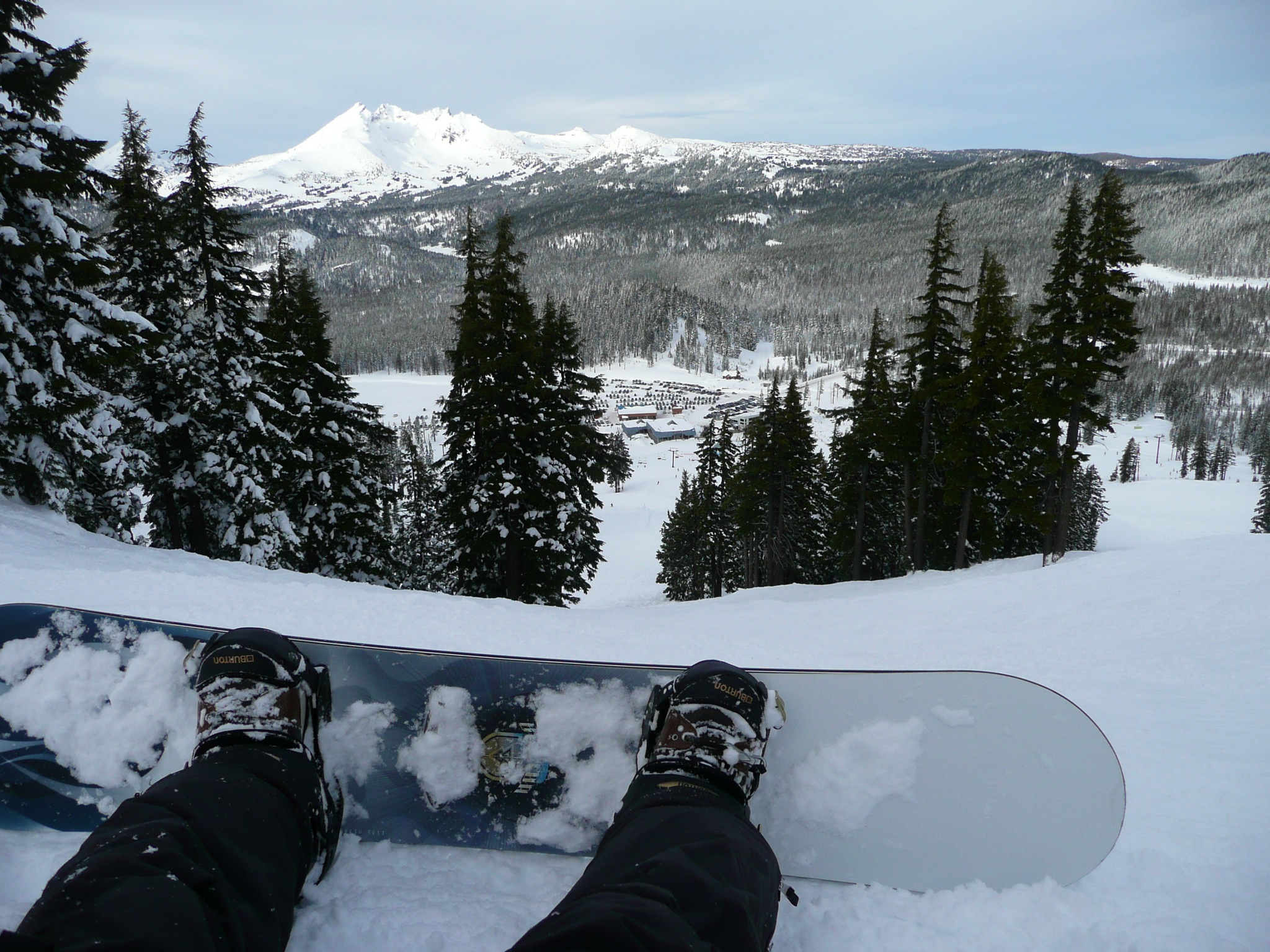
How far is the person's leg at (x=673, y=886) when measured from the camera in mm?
1586

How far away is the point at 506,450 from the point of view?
13023 millimetres

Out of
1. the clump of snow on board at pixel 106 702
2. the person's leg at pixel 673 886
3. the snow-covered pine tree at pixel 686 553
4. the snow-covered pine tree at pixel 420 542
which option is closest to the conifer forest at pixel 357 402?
the snow-covered pine tree at pixel 420 542

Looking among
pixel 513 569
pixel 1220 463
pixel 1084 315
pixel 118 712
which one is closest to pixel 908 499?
pixel 1084 315

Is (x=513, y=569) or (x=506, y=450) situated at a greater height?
(x=506, y=450)

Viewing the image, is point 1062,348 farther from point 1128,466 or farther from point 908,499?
point 1128,466

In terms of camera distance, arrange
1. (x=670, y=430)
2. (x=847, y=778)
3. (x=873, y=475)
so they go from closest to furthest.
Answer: (x=847, y=778)
(x=873, y=475)
(x=670, y=430)

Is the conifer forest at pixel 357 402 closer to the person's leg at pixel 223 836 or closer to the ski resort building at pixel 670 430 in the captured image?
the person's leg at pixel 223 836

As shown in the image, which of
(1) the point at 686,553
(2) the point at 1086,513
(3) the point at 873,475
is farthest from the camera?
(2) the point at 1086,513

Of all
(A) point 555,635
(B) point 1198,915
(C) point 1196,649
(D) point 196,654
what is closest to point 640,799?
(B) point 1198,915

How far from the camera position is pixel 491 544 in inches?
528

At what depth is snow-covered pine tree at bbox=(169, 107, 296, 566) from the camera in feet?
37.5

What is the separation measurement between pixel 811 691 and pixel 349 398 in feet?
47.6

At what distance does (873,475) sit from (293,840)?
21.8 metres

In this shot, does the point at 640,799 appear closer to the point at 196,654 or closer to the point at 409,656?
the point at 409,656
